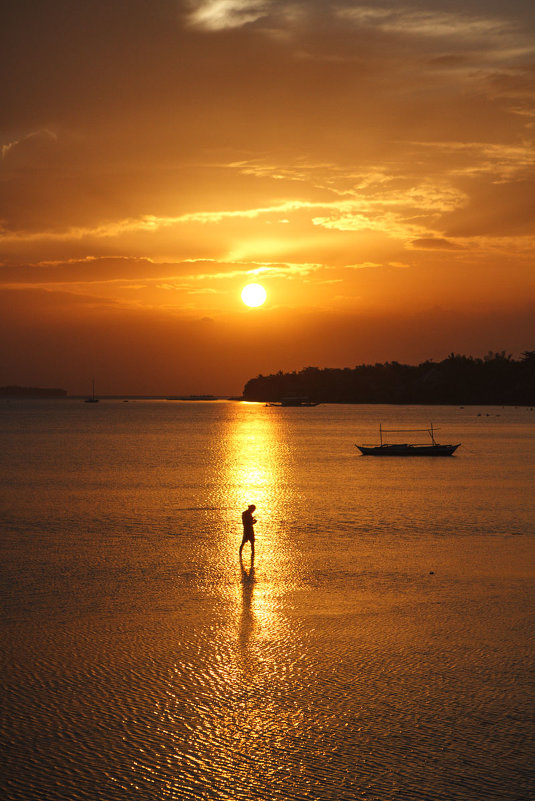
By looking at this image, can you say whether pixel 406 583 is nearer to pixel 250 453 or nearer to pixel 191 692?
pixel 191 692

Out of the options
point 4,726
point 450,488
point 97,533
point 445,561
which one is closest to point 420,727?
Result: point 4,726

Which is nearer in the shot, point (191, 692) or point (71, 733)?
point (71, 733)

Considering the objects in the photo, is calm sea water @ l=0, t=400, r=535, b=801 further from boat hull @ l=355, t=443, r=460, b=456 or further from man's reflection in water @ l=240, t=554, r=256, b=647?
boat hull @ l=355, t=443, r=460, b=456

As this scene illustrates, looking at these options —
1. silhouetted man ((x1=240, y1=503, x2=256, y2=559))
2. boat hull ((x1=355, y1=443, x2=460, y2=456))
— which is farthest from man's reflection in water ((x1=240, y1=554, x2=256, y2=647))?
boat hull ((x1=355, y1=443, x2=460, y2=456))

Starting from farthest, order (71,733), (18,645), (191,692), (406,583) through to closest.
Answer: (406,583) → (18,645) → (191,692) → (71,733)

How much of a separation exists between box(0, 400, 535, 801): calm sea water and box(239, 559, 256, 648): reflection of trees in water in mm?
74

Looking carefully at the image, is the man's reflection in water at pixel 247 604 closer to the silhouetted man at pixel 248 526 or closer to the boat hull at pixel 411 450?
the silhouetted man at pixel 248 526

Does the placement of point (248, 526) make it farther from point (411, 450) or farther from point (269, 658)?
point (411, 450)

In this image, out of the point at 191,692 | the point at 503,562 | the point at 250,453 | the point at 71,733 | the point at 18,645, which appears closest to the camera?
the point at 71,733

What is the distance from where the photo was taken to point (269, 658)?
1416cm

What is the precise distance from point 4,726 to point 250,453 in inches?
2811

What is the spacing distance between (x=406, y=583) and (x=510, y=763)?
1041 centimetres

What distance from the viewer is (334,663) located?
546 inches

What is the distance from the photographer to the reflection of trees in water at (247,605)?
1574cm
